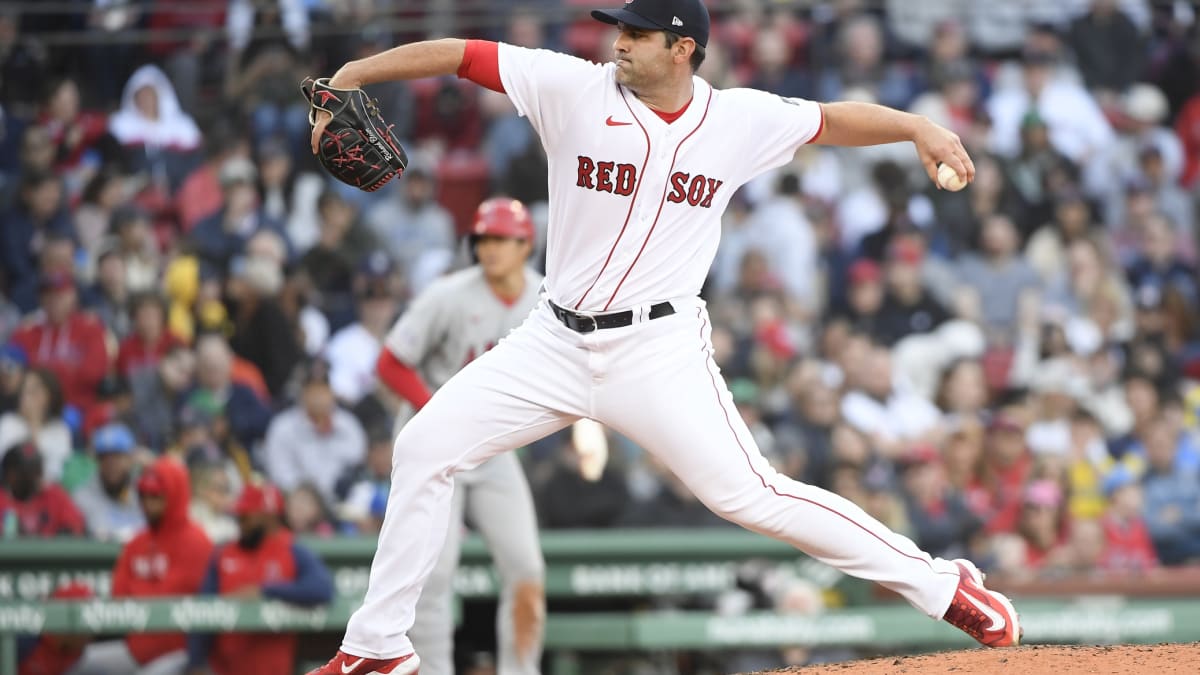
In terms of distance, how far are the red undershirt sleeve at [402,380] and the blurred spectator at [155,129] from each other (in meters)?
5.43

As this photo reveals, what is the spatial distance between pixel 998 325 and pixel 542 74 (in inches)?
264

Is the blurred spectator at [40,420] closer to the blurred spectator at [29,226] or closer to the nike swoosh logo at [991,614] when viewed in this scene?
the blurred spectator at [29,226]

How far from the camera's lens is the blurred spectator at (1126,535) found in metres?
8.84

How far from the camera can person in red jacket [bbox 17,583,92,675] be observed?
7.83 m

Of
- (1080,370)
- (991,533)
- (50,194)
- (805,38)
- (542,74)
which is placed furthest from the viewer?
(805,38)

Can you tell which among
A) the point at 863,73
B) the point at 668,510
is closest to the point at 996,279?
the point at 863,73

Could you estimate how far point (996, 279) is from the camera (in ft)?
35.9

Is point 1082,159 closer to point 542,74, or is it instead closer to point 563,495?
point 563,495

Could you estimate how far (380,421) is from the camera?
32.0 feet

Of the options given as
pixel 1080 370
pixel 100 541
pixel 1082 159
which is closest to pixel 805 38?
pixel 1082 159

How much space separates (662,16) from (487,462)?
2.42 meters

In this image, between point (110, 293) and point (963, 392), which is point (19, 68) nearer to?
point (110, 293)

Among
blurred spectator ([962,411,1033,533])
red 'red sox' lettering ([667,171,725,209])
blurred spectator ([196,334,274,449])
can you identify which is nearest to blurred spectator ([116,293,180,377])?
blurred spectator ([196,334,274,449])

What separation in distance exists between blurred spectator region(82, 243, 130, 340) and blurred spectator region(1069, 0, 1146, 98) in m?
6.61
